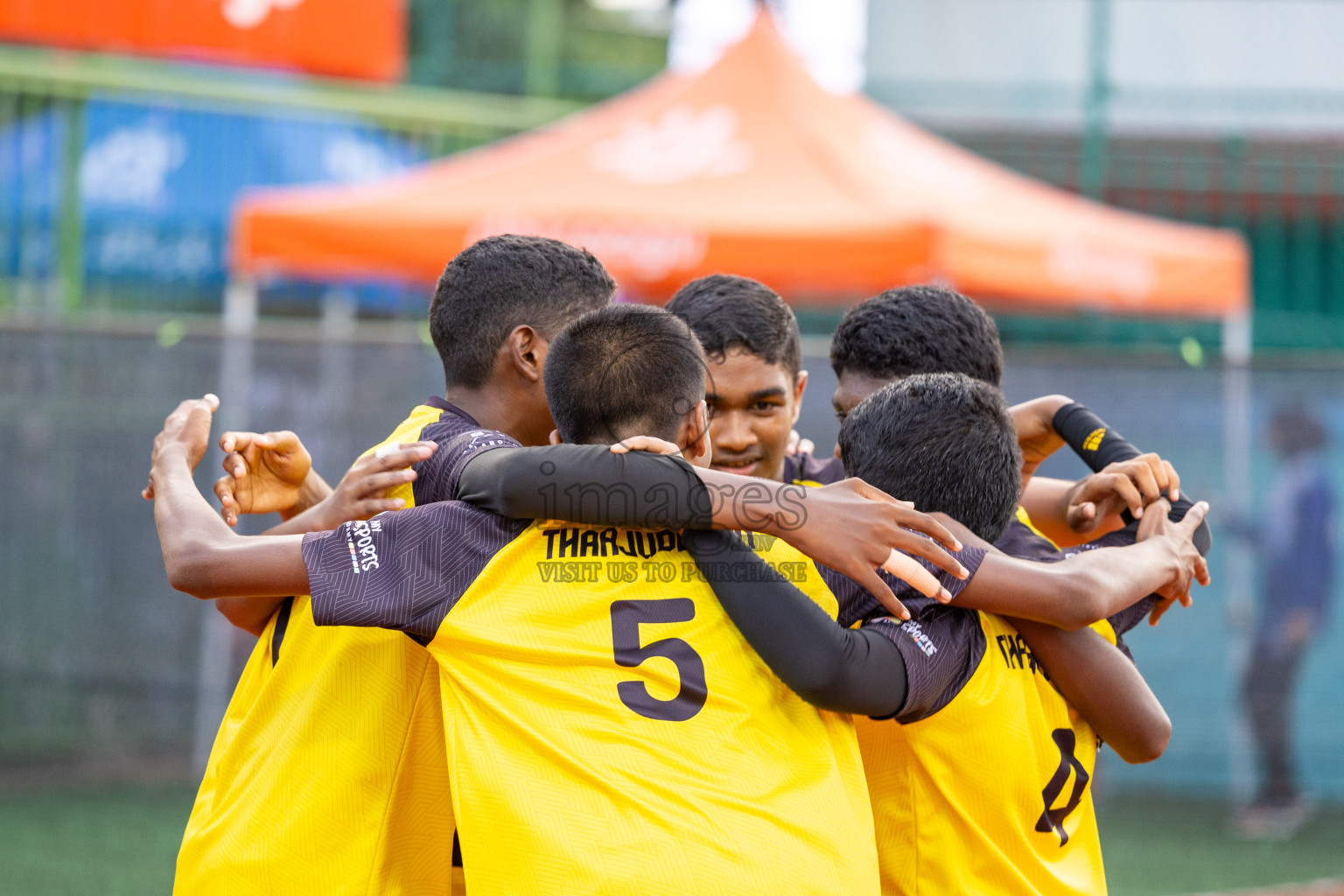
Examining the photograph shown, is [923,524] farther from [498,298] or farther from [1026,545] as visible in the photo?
[498,298]

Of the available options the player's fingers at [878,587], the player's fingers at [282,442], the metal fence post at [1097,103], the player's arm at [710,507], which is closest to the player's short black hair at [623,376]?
the player's arm at [710,507]

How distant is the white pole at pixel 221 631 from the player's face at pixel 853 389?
3.27 m

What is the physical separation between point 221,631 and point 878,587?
410 centimetres

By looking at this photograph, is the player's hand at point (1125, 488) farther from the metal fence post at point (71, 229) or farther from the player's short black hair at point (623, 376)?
the metal fence post at point (71, 229)

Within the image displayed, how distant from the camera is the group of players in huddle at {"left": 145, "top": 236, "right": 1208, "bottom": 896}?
1679 millimetres

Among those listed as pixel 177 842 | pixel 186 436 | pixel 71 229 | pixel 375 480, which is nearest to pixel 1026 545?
pixel 375 480

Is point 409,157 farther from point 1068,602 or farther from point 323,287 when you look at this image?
point 1068,602

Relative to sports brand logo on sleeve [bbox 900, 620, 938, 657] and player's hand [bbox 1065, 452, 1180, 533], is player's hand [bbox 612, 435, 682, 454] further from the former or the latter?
player's hand [bbox 1065, 452, 1180, 533]

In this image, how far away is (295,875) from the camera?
1.98 m

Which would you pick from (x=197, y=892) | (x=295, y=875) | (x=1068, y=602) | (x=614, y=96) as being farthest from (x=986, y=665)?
(x=614, y=96)

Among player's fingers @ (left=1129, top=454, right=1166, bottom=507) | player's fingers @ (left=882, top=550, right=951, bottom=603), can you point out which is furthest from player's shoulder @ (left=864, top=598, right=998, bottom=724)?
player's fingers @ (left=1129, top=454, right=1166, bottom=507)

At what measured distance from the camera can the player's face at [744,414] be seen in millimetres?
2693

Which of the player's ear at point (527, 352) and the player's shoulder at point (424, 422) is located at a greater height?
the player's ear at point (527, 352)

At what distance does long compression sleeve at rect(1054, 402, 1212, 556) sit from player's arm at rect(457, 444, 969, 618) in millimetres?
732
